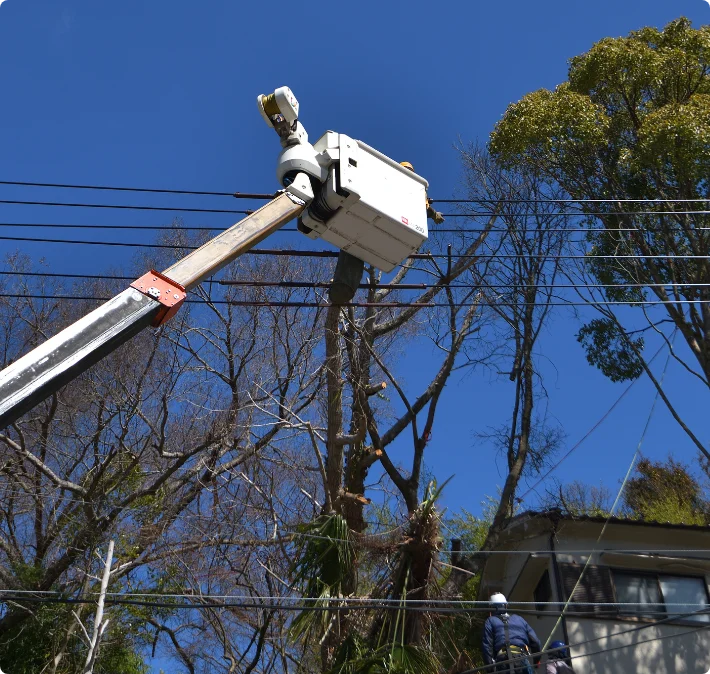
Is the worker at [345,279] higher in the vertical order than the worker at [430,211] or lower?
lower

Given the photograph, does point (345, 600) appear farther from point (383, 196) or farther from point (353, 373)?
point (353, 373)

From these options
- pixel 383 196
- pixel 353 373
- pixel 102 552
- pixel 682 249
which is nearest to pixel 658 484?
pixel 682 249

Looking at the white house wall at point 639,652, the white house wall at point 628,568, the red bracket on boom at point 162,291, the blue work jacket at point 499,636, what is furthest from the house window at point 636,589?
the red bracket on boom at point 162,291

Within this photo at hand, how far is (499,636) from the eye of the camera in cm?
912

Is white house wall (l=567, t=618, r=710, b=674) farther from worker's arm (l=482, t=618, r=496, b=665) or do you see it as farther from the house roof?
worker's arm (l=482, t=618, r=496, b=665)

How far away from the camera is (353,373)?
584 inches

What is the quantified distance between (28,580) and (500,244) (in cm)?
1060

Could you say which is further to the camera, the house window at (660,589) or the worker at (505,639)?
the house window at (660,589)

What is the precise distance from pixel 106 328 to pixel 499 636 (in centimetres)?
587

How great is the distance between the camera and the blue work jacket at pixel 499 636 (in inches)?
358

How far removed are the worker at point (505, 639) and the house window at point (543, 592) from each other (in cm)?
453

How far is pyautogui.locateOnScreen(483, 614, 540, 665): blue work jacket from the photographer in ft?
29.8

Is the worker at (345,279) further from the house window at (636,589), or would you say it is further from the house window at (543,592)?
the house window at (543,592)

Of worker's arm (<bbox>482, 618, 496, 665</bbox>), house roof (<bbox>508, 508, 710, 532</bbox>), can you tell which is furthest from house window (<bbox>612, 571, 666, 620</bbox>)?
worker's arm (<bbox>482, 618, 496, 665</bbox>)
